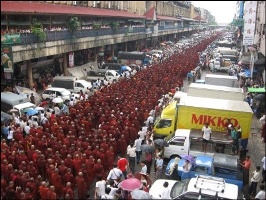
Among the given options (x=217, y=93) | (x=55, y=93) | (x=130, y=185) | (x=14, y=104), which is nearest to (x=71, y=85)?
(x=55, y=93)

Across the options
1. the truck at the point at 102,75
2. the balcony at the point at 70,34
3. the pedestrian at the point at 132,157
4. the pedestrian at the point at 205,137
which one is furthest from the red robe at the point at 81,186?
the truck at the point at 102,75

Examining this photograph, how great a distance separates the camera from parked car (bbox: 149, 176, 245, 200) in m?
9.62

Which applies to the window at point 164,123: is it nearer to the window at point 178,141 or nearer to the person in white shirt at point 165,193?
the window at point 178,141

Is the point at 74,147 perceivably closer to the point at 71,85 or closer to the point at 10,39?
the point at 10,39

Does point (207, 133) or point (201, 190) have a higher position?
point (207, 133)

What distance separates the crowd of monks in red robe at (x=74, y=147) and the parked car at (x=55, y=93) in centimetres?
255

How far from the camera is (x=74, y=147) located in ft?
43.7

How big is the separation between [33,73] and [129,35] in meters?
17.9

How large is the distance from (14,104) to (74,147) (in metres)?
6.25

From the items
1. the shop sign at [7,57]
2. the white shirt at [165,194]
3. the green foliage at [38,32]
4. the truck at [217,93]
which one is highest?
the green foliage at [38,32]

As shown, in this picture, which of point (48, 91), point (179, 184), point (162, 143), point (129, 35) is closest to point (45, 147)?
point (162, 143)

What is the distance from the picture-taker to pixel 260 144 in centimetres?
1683

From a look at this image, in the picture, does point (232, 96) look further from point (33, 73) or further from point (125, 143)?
point (33, 73)

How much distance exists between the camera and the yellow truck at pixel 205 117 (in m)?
15.1
